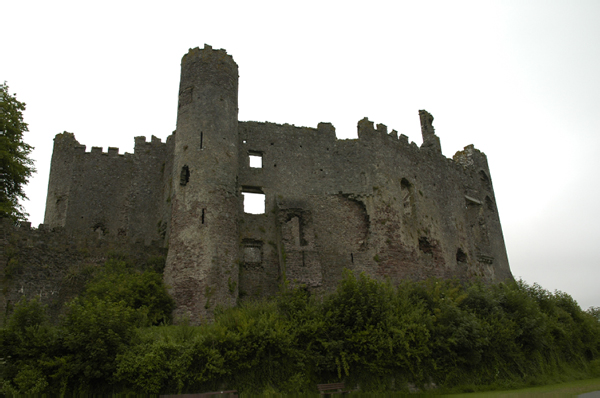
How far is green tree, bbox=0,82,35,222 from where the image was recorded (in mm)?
20844

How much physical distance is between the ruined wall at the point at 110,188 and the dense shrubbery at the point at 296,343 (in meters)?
5.98

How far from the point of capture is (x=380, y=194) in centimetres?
2412

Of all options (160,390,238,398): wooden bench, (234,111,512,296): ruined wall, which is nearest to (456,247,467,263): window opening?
(234,111,512,296): ruined wall

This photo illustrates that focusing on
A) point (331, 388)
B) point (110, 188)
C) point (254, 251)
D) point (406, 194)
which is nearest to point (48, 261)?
point (110, 188)

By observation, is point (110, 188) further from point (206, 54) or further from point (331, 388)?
point (331, 388)

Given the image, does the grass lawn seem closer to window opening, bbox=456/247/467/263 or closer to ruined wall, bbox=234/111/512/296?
ruined wall, bbox=234/111/512/296

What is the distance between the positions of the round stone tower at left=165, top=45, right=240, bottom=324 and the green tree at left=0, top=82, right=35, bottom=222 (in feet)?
21.9

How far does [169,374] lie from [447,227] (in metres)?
18.7

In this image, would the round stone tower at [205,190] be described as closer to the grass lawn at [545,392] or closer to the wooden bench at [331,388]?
the wooden bench at [331,388]

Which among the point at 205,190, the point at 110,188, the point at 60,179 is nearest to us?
the point at 205,190

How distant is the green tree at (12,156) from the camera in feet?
68.4

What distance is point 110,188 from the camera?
25016mm

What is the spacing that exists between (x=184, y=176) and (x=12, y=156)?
7335mm

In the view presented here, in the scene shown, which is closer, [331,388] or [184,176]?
[331,388]
